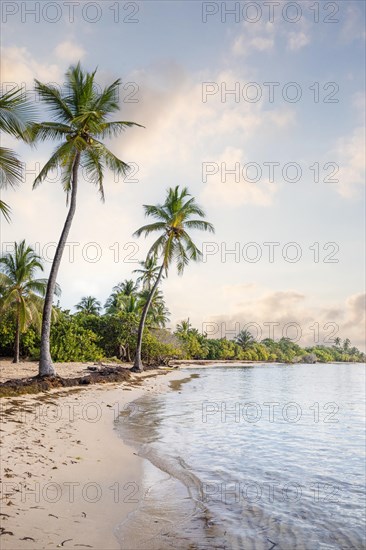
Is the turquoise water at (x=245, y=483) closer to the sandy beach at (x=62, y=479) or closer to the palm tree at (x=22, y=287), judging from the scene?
the sandy beach at (x=62, y=479)

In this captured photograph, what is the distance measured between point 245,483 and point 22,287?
24944 millimetres

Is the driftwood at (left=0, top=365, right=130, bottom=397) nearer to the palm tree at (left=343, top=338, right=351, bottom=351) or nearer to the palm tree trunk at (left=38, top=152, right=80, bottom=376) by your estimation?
the palm tree trunk at (left=38, top=152, right=80, bottom=376)

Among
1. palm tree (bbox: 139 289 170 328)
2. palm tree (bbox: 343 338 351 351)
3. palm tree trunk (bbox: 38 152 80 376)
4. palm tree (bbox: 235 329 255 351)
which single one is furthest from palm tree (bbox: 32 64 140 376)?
palm tree (bbox: 343 338 351 351)

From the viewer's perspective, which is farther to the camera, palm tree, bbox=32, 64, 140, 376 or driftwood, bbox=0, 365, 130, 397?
palm tree, bbox=32, 64, 140, 376

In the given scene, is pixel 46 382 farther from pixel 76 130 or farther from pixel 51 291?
pixel 76 130

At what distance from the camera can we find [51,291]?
17.8m

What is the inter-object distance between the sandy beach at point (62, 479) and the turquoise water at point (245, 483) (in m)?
0.31

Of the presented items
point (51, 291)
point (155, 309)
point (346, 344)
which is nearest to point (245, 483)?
point (51, 291)

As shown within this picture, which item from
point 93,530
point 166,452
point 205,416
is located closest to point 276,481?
point 166,452

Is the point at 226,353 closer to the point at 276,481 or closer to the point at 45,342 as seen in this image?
the point at 45,342

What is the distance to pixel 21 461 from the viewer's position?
20.2 ft

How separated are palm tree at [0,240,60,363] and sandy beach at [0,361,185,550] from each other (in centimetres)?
1808

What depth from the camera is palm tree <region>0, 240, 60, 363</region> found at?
28000 mm

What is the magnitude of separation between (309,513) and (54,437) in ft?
16.2
